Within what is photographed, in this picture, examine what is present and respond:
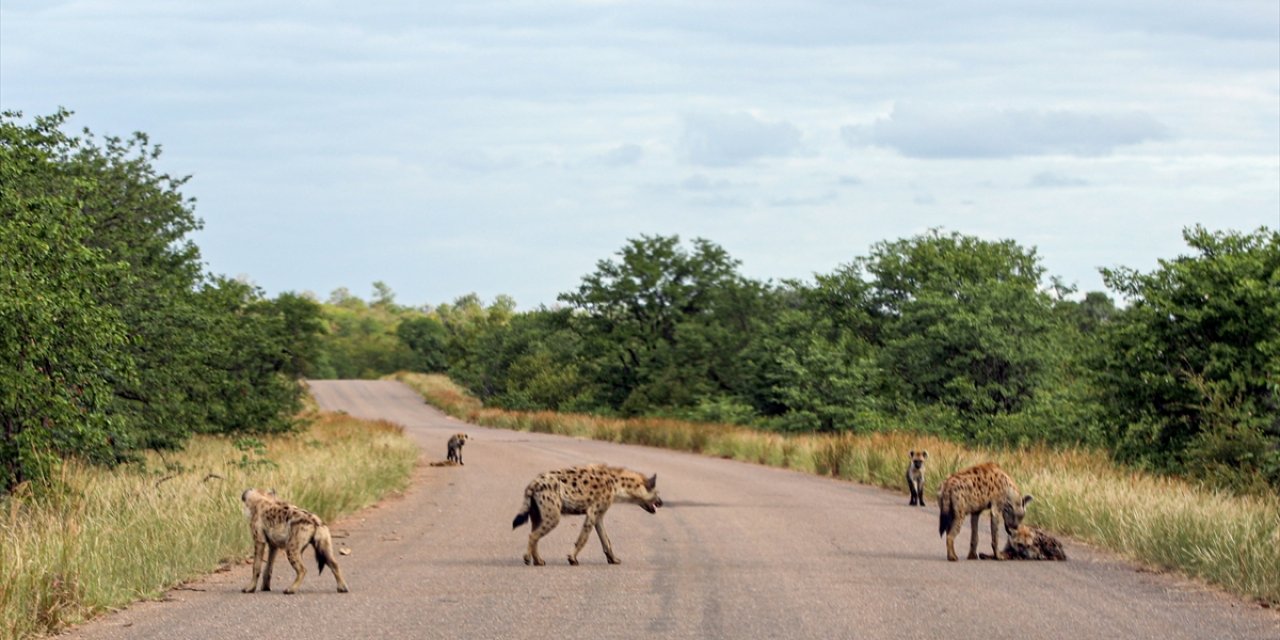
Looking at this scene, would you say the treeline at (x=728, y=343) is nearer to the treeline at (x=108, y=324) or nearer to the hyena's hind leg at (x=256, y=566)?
the treeline at (x=108, y=324)

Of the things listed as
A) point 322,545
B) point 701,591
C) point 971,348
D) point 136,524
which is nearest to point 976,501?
point 701,591

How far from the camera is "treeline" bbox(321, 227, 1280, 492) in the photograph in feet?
80.4

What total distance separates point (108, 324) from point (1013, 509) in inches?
430

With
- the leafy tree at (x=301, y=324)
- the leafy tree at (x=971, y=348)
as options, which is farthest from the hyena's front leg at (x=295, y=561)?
the leafy tree at (x=301, y=324)

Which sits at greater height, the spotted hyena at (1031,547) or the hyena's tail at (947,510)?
the hyena's tail at (947,510)

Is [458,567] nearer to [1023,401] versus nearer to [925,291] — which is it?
[1023,401]

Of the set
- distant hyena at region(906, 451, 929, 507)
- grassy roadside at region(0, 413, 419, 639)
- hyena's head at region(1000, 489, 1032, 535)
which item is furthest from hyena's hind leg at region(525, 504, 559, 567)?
distant hyena at region(906, 451, 929, 507)

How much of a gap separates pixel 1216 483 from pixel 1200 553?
30.5ft

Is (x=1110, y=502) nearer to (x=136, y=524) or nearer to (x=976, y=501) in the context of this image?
(x=976, y=501)

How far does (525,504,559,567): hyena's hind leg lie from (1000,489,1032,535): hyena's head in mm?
4948

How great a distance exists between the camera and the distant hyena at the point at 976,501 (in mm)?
14633

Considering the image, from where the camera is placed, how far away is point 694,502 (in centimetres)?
2234

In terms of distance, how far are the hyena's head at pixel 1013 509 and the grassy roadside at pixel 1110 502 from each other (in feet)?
3.03

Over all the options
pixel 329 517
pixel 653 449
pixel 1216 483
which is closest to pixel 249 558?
pixel 329 517
